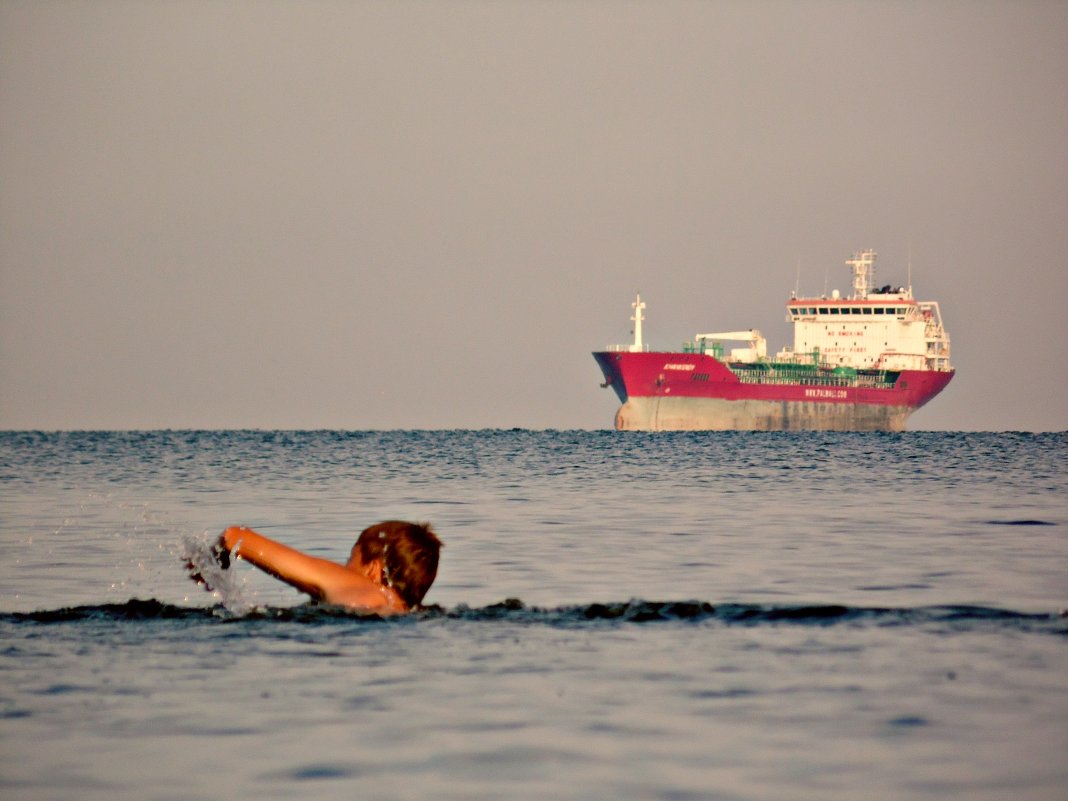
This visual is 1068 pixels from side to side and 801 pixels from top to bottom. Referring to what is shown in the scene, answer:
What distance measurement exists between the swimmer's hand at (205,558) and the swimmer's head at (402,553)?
0.83 metres

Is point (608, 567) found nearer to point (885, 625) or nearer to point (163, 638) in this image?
point (885, 625)

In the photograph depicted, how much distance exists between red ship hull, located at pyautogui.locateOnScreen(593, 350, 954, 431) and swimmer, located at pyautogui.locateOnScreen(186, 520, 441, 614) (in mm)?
87449

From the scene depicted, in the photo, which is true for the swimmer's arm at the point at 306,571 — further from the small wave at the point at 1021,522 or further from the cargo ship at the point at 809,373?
the cargo ship at the point at 809,373

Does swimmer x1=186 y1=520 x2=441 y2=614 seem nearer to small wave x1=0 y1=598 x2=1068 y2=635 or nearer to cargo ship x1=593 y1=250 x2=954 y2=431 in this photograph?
small wave x1=0 y1=598 x2=1068 y2=635

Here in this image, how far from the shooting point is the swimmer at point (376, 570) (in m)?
7.46

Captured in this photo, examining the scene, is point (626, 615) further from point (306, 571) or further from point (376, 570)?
point (306, 571)

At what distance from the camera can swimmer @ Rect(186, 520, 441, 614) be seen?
7457 millimetres

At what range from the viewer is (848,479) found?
34.6 meters

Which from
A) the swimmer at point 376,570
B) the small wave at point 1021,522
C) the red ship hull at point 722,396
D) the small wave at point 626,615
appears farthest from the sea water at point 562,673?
the red ship hull at point 722,396

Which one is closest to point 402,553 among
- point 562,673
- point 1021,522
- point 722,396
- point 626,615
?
point 562,673

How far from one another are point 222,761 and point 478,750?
3.52ft

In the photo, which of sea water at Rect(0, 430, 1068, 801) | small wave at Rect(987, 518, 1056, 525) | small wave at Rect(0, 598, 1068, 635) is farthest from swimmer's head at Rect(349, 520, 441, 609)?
small wave at Rect(987, 518, 1056, 525)

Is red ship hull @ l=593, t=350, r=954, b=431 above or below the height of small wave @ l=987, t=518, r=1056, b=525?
above

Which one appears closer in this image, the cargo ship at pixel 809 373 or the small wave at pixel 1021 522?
the small wave at pixel 1021 522
